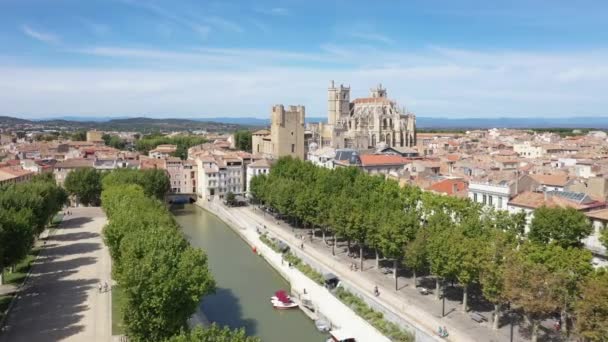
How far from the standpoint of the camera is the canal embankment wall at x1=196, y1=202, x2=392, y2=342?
997 inches

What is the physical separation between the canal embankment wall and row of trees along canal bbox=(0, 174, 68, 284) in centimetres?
1722

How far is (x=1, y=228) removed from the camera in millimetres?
28594

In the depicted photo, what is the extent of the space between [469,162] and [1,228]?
5297cm

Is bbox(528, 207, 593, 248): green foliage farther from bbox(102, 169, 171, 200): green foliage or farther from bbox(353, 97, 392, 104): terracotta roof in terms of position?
bbox(353, 97, 392, 104): terracotta roof

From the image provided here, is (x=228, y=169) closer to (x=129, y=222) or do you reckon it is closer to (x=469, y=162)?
(x=469, y=162)

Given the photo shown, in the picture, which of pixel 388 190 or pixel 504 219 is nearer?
pixel 504 219

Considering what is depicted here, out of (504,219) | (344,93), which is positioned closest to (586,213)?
(504,219)

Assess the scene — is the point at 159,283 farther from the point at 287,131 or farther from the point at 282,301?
the point at 287,131

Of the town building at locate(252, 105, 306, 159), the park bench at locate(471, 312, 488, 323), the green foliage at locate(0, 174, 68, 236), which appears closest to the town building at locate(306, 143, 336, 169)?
the town building at locate(252, 105, 306, 159)

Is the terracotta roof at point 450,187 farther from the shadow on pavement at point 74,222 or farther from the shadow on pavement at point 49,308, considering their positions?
the shadow on pavement at point 74,222

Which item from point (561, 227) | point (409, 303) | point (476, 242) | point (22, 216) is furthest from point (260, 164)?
point (476, 242)

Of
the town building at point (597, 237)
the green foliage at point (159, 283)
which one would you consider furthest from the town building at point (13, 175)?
the town building at point (597, 237)

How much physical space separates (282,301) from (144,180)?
122ft

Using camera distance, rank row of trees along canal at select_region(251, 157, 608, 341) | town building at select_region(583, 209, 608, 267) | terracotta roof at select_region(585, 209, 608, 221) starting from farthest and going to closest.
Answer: terracotta roof at select_region(585, 209, 608, 221) < town building at select_region(583, 209, 608, 267) < row of trees along canal at select_region(251, 157, 608, 341)
